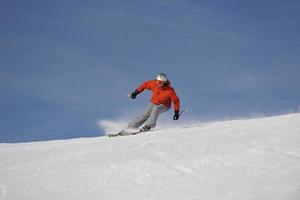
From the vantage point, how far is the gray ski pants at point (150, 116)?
1282 cm

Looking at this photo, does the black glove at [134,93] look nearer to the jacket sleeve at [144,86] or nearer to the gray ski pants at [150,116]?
the jacket sleeve at [144,86]

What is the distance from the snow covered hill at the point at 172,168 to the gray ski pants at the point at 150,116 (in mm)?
2982

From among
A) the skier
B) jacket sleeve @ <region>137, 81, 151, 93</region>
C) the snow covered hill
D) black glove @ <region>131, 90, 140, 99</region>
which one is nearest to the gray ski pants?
the skier

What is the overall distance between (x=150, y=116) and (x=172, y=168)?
18.5 ft

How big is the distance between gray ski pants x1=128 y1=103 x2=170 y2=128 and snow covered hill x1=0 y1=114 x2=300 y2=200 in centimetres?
298

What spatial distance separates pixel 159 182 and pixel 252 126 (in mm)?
3638

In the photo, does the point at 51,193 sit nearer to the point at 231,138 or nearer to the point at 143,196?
the point at 143,196

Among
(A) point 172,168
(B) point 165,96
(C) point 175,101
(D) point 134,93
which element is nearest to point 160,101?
(B) point 165,96

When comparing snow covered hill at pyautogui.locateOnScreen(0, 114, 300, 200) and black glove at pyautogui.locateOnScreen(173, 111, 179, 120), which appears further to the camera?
black glove at pyautogui.locateOnScreen(173, 111, 179, 120)

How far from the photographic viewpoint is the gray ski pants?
12.8 meters

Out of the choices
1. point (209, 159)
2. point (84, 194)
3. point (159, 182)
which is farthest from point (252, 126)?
point (84, 194)

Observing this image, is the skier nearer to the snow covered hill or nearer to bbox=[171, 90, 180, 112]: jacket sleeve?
bbox=[171, 90, 180, 112]: jacket sleeve

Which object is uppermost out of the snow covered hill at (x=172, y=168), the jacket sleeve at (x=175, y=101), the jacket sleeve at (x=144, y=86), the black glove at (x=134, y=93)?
the jacket sleeve at (x=144, y=86)

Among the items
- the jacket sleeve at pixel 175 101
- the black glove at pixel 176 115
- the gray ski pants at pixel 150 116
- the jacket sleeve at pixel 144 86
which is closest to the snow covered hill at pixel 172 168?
the gray ski pants at pixel 150 116
